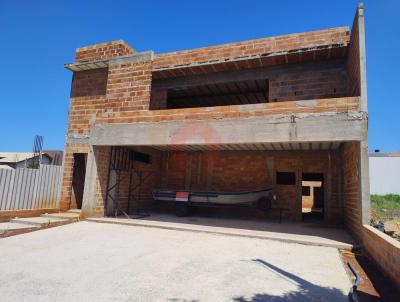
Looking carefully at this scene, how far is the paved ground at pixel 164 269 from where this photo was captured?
3666 mm

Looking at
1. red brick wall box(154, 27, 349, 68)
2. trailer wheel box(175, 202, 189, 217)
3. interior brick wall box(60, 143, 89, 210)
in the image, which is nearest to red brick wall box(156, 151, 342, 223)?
trailer wheel box(175, 202, 189, 217)

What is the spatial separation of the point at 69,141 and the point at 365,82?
10.7m

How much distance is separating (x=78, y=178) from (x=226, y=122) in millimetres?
7737

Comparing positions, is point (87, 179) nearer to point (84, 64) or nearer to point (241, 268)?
Result: point (84, 64)

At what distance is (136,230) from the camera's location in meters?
8.08

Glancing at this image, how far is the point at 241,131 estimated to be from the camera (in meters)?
7.70

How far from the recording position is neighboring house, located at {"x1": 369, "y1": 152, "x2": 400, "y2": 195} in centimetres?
2659

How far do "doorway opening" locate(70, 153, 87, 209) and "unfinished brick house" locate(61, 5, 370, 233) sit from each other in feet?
0.14

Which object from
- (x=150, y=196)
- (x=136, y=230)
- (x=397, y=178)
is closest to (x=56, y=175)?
(x=150, y=196)

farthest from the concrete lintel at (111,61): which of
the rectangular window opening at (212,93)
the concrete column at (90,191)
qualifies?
the concrete column at (90,191)

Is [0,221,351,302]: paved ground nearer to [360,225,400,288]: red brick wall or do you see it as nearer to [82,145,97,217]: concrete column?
[360,225,400,288]: red brick wall

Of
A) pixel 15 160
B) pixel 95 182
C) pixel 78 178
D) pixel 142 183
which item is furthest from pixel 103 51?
pixel 15 160

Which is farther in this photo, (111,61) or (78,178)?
(78,178)

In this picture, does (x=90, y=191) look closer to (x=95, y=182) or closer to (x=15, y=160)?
(x=95, y=182)
